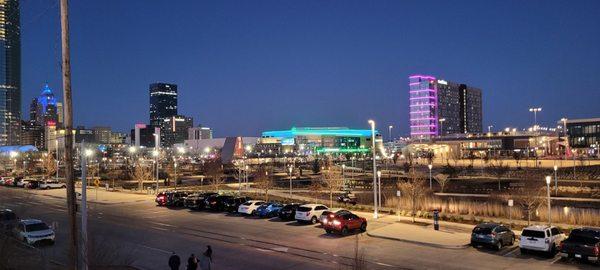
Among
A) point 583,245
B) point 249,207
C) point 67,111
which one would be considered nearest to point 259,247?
point 249,207

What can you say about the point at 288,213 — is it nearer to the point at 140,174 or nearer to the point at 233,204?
the point at 233,204

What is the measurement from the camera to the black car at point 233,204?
135 feet

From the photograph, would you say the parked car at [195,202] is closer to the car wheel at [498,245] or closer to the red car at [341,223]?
the red car at [341,223]

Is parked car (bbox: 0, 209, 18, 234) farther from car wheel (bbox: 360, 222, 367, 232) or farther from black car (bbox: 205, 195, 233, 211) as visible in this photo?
black car (bbox: 205, 195, 233, 211)

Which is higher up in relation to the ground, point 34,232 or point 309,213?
point 34,232

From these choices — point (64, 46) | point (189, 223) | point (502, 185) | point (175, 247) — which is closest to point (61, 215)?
point (189, 223)

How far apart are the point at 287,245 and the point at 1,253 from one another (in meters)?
14.5

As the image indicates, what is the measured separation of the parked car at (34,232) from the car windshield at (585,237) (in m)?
25.7

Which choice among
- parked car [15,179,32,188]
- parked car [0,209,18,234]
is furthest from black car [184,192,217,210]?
parked car [15,179,32,188]

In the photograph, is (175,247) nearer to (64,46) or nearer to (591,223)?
(64,46)

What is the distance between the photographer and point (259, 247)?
25.8m

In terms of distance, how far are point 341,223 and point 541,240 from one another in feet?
35.1

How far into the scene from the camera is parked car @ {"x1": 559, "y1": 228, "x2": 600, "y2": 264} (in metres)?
21.0

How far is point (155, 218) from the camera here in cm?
3775
